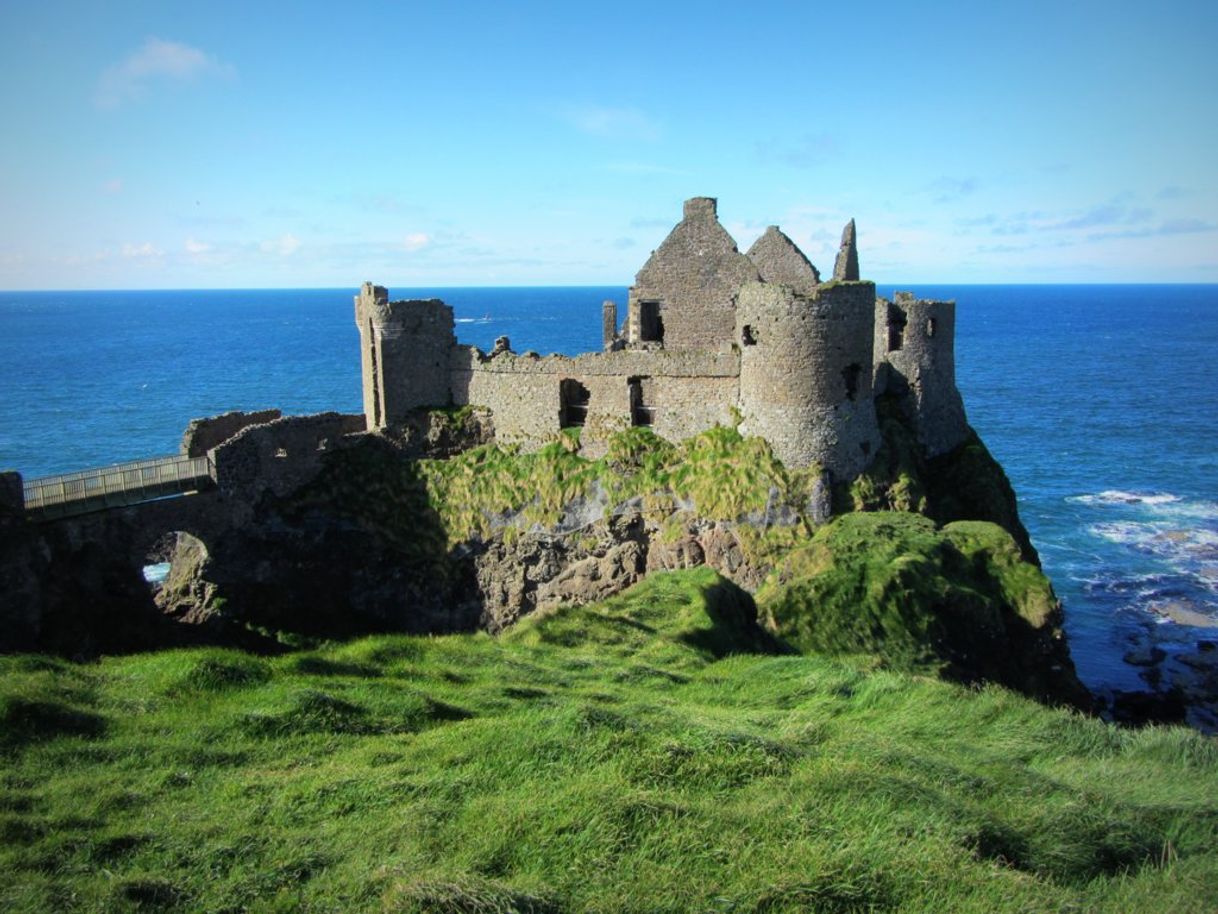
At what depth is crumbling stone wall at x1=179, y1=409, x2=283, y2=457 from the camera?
28594mm

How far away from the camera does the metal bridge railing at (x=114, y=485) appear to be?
24203 mm

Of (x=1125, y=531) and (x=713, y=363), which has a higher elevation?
(x=713, y=363)

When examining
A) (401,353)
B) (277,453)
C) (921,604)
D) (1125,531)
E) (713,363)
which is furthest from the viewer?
(1125,531)

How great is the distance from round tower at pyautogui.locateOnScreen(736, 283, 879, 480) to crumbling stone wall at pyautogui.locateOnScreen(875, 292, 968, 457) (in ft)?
15.2

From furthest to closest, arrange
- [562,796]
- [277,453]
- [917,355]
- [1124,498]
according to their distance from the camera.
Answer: [1124,498] < [917,355] < [277,453] < [562,796]

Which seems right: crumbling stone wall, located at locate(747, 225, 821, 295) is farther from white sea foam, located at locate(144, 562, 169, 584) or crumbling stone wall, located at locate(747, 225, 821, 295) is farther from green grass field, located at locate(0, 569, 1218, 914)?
white sea foam, located at locate(144, 562, 169, 584)

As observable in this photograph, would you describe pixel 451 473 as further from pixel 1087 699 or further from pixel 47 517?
pixel 1087 699

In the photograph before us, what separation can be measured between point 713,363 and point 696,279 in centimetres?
482

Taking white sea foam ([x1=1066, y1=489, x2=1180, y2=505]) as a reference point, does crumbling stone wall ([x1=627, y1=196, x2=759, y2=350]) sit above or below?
above

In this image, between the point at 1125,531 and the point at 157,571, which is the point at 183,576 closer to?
the point at 157,571

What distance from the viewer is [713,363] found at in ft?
93.2

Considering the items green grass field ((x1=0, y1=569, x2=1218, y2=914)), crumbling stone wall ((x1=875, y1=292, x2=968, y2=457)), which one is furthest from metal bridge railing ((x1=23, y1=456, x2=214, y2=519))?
crumbling stone wall ((x1=875, y1=292, x2=968, y2=457))

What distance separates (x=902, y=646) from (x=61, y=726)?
1739 centimetres

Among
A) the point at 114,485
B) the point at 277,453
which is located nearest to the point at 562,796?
the point at 114,485
